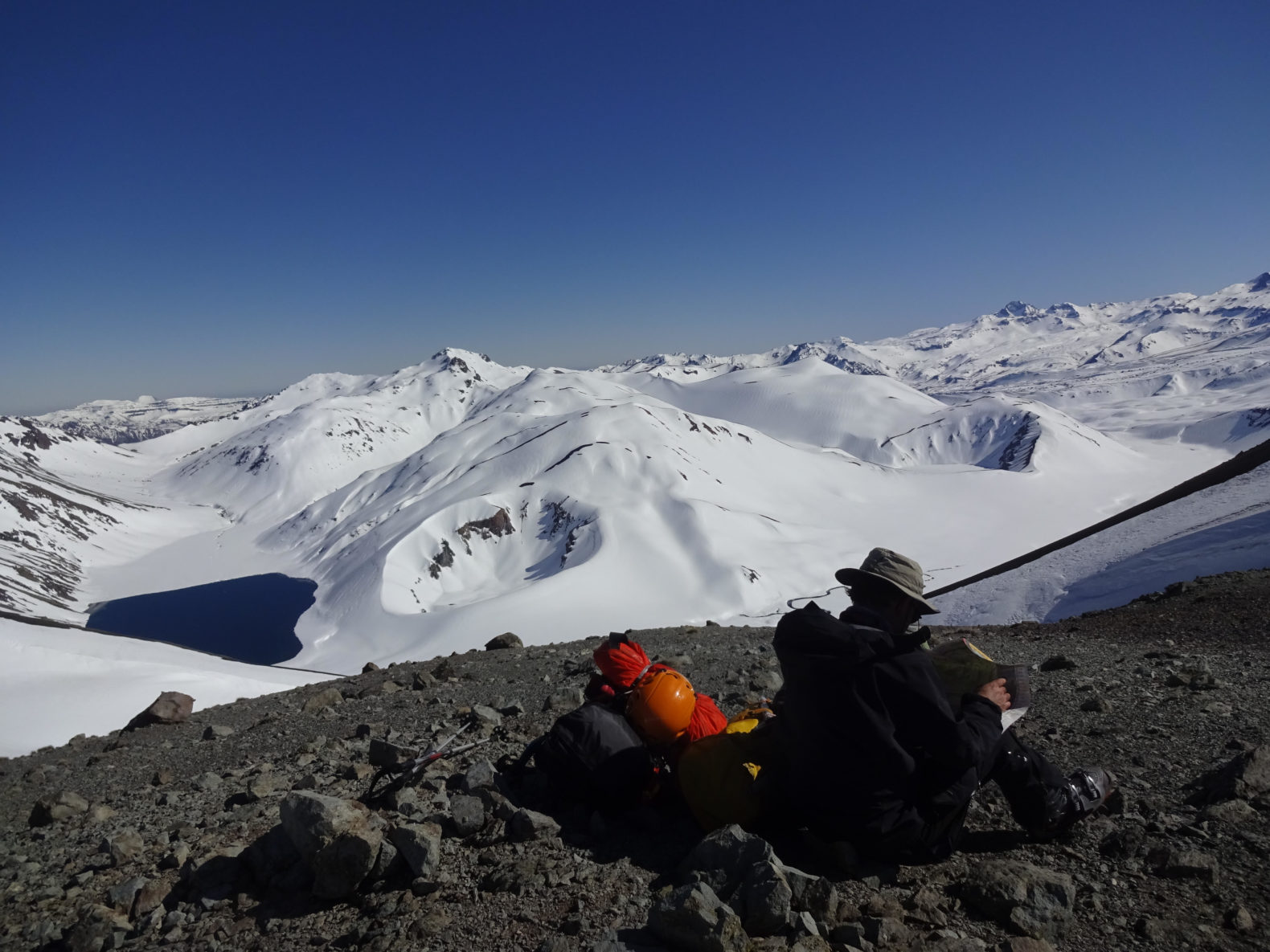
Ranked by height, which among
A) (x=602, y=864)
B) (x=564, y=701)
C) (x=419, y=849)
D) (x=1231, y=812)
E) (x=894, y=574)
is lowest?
(x=564, y=701)

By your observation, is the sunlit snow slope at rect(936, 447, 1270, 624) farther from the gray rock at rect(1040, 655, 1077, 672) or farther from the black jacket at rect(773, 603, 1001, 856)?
the black jacket at rect(773, 603, 1001, 856)

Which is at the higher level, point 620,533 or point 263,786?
point 263,786

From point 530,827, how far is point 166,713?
27.5 feet

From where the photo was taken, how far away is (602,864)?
154 inches

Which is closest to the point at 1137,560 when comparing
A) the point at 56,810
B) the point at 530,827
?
the point at 530,827

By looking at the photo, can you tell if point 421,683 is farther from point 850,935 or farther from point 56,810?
point 850,935

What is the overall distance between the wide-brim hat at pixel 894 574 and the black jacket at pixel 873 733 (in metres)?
0.31

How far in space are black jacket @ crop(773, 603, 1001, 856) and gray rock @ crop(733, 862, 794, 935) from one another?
581 millimetres

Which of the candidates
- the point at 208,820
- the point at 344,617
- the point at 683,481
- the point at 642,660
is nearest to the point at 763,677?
the point at 642,660

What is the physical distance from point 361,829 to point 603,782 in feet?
5.07

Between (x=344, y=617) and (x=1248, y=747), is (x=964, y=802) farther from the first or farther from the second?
(x=344, y=617)

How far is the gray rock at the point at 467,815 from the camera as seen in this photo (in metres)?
4.27

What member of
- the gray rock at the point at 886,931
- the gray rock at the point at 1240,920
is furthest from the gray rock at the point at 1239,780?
the gray rock at the point at 886,931

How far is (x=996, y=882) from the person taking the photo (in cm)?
325
